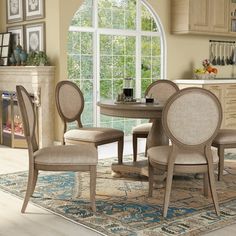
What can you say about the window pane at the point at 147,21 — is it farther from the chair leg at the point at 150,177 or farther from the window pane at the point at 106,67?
the chair leg at the point at 150,177

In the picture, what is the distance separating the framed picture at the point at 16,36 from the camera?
6338 millimetres

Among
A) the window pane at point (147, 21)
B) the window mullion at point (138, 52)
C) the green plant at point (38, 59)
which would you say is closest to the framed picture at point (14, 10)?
the green plant at point (38, 59)

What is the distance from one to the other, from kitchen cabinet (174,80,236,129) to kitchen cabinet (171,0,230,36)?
0.81 meters

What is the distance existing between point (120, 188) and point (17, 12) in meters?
3.47

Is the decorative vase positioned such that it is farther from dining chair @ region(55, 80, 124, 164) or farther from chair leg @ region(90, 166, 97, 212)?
chair leg @ region(90, 166, 97, 212)

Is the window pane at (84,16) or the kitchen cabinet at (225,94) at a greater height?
the window pane at (84,16)

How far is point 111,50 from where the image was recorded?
6.61 m

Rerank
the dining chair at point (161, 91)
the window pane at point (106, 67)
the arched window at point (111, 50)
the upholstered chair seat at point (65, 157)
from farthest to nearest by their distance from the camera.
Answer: the window pane at point (106, 67), the arched window at point (111, 50), the dining chair at point (161, 91), the upholstered chair seat at point (65, 157)

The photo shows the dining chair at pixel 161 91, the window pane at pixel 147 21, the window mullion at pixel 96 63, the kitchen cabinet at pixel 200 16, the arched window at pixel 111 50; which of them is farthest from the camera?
the window pane at pixel 147 21

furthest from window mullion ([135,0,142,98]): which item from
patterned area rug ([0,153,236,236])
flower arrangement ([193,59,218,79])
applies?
patterned area rug ([0,153,236,236])

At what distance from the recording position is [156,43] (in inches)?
280

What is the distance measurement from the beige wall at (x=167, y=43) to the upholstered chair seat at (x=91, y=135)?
1604 millimetres

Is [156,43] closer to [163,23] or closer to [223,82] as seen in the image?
[163,23]

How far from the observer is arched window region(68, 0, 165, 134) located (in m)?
6.25
